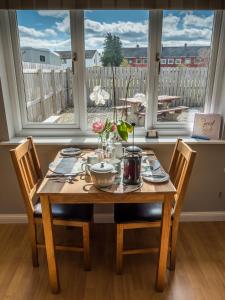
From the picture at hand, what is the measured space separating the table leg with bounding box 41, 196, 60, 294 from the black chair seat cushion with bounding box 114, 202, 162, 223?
1.48ft

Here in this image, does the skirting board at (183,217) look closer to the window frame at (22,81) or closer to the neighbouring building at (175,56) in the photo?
the window frame at (22,81)

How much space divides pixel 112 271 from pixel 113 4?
6.64 feet

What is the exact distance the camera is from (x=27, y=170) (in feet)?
5.89

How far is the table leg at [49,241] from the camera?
4.71 ft

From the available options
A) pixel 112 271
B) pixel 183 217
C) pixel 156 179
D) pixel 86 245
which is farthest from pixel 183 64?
pixel 112 271

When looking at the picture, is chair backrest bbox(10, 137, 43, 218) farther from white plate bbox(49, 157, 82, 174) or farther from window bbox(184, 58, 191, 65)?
window bbox(184, 58, 191, 65)

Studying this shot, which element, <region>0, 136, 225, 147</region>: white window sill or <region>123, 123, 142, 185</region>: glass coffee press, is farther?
<region>0, 136, 225, 147</region>: white window sill

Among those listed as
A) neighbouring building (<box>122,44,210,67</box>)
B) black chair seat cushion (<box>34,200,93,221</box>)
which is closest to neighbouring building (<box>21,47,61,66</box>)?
neighbouring building (<box>122,44,210,67</box>)

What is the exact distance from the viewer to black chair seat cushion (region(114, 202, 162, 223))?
165cm

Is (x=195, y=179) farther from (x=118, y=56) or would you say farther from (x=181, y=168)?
(x=118, y=56)

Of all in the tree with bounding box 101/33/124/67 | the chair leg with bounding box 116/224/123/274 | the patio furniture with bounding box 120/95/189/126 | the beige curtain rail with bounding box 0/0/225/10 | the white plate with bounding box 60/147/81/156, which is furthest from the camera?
the patio furniture with bounding box 120/95/189/126

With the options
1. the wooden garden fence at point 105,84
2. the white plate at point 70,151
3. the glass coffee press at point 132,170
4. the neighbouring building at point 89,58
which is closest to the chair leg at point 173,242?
the glass coffee press at point 132,170

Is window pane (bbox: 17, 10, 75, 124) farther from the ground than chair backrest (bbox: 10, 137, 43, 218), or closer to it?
farther from the ground

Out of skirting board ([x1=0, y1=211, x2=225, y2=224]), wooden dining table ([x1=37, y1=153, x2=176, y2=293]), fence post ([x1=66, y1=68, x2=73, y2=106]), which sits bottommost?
skirting board ([x1=0, y1=211, x2=225, y2=224])
